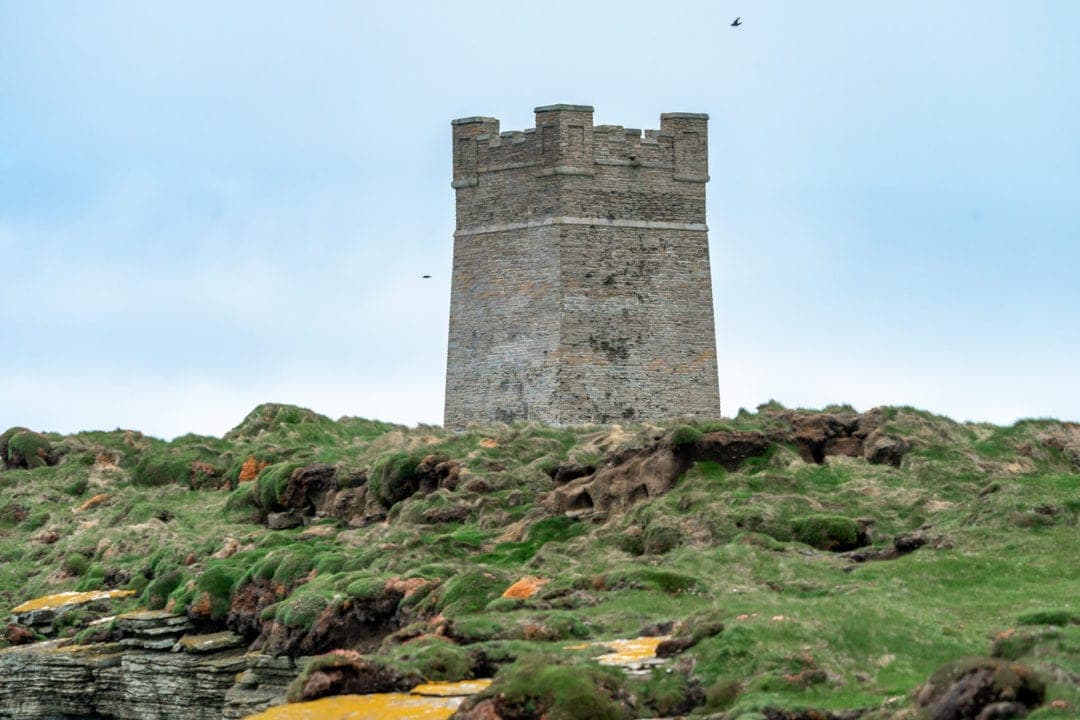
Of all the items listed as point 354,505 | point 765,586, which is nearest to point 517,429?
point 354,505

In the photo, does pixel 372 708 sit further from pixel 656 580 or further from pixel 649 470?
pixel 649 470

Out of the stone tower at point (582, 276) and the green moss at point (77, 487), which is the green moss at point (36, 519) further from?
the stone tower at point (582, 276)

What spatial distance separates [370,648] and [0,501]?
99.7 ft

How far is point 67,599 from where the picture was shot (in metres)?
47.7

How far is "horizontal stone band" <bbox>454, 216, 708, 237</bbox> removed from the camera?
57.9 m

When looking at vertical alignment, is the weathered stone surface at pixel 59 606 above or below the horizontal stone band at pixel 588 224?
below

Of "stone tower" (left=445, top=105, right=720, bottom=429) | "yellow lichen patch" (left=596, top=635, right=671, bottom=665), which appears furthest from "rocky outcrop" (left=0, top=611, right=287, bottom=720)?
"stone tower" (left=445, top=105, right=720, bottom=429)

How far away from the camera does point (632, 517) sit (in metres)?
39.2

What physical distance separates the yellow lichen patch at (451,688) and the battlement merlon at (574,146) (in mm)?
33733

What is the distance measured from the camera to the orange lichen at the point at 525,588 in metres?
33.0

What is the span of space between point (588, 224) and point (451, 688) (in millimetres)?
33809

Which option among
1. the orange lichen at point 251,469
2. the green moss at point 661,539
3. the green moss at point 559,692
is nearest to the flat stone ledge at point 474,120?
the orange lichen at point 251,469

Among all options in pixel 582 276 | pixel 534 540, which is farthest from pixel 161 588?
→ pixel 582 276

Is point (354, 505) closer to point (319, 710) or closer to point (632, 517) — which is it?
point (632, 517)
